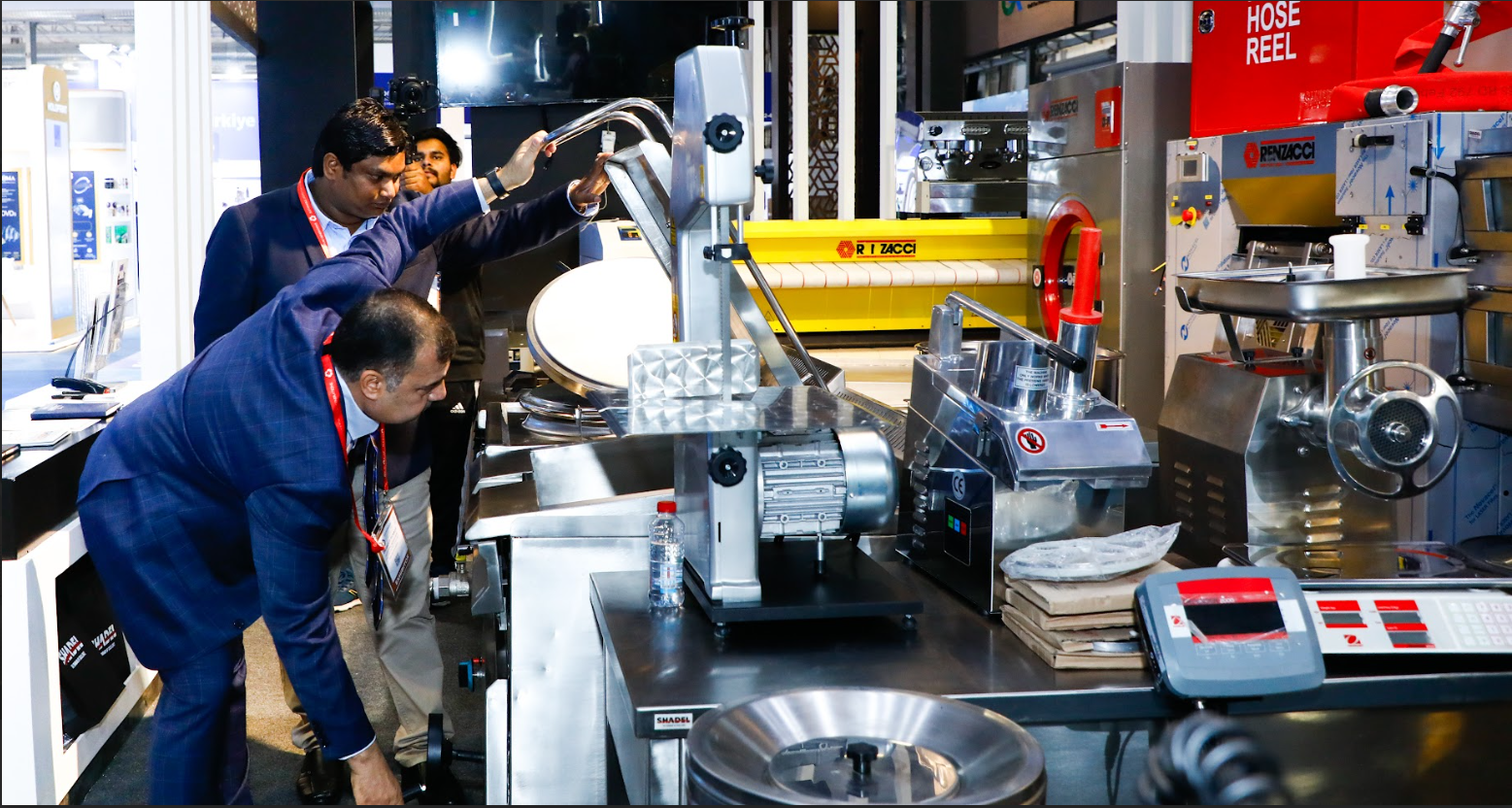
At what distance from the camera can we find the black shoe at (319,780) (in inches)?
121

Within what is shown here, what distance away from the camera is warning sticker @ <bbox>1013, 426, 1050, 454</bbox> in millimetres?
1823

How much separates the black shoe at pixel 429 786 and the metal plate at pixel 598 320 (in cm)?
94

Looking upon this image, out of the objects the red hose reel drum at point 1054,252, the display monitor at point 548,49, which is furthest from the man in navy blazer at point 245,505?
the display monitor at point 548,49

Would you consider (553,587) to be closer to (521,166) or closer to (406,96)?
(521,166)

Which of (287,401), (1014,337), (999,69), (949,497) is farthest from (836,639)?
(999,69)

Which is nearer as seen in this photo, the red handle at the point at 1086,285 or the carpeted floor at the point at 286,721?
the red handle at the point at 1086,285

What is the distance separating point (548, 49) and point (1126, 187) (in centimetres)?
281

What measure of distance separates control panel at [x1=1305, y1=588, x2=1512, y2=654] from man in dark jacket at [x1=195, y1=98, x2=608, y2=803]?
5.95 ft

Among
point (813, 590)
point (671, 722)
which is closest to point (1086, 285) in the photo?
point (813, 590)

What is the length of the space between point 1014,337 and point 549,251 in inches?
132

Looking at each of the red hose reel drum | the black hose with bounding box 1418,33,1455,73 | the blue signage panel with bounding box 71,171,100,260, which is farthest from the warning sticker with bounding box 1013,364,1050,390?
the blue signage panel with bounding box 71,171,100,260

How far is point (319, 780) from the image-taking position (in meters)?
3.14

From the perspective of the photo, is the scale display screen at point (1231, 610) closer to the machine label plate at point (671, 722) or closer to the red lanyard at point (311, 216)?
the machine label plate at point (671, 722)

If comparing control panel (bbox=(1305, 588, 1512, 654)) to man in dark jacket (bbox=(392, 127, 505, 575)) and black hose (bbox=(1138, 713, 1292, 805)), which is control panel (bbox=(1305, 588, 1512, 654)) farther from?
man in dark jacket (bbox=(392, 127, 505, 575))
